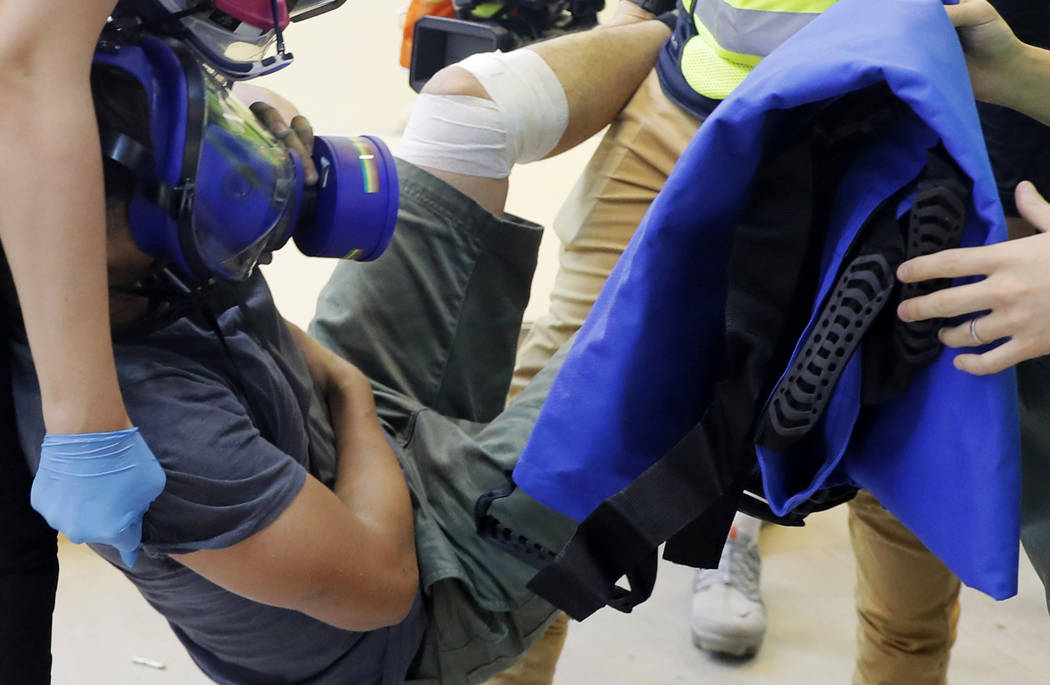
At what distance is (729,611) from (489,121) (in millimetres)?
959

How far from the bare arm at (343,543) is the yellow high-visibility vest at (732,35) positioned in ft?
1.83

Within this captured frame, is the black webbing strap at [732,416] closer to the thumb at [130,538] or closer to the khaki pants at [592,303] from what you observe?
the thumb at [130,538]

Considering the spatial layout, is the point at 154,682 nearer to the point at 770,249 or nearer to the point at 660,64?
the point at 660,64

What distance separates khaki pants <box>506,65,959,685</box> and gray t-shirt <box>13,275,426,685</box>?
18.2 inches

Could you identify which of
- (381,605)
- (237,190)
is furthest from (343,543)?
(237,190)

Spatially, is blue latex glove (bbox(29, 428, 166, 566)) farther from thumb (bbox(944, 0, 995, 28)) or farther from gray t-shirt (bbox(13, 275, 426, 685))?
thumb (bbox(944, 0, 995, 28))

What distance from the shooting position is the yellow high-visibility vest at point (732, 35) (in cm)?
115

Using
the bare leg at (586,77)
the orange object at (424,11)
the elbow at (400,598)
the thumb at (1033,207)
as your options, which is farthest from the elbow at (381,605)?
the orange object at (424,11)

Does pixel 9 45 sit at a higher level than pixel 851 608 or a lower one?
higher

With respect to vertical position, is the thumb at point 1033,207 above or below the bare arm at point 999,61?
below

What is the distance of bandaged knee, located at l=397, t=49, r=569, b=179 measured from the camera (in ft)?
3.82

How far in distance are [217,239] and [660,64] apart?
2.57 feet

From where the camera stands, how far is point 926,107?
68 centimetres

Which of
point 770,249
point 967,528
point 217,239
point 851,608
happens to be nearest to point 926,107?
point 770,249
